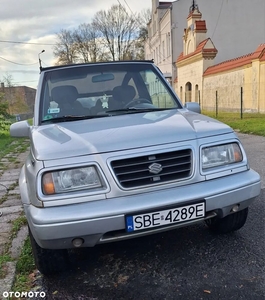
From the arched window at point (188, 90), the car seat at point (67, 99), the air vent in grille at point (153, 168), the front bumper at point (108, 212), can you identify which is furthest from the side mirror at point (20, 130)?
the arched window at point (188, 90)

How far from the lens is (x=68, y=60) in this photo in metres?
54.0

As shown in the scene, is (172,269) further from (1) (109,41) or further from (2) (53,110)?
(1) (109,41)

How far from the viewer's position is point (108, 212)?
2.31 metres

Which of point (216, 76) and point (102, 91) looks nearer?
point (102, 91)

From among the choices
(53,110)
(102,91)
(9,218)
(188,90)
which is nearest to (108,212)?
(53,110)

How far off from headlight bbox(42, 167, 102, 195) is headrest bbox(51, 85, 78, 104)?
1452mm

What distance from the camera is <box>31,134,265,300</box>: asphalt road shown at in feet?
8.02

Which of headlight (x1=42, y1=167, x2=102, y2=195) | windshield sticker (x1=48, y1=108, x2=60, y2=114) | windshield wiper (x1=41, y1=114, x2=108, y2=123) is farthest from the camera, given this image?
windshield sticker (x1=48, y1=108, x2=60, y2=114)

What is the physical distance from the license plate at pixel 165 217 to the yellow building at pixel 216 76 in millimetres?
13075

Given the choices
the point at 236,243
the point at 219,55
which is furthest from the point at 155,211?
the point at 219,55

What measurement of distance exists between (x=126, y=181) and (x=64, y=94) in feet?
5.60

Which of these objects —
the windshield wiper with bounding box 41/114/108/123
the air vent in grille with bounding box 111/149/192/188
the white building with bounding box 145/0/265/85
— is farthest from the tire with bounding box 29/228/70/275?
the white building with bounding box 145/0/265/85

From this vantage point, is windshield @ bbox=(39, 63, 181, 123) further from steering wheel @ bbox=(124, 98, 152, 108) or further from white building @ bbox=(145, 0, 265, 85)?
white building @ bbox=(145, 0, 265, 85)

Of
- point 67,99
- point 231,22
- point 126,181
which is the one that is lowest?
point 126,181
